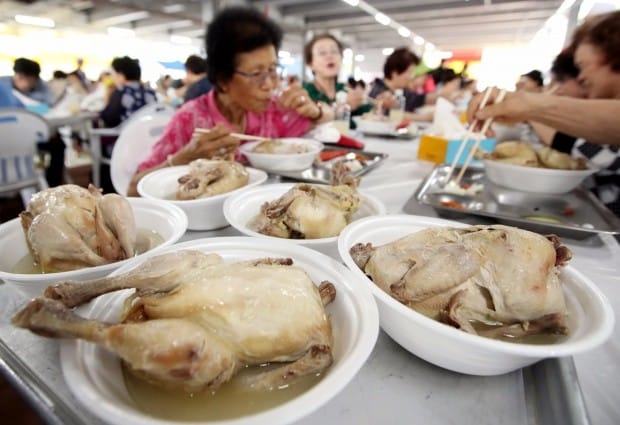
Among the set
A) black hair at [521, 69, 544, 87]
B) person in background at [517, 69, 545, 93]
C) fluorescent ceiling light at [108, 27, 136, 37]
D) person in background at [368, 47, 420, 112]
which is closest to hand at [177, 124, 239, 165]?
person in background at [368, 47, 420, 112]

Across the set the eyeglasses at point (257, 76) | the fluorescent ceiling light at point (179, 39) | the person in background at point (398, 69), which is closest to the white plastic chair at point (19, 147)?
the eyeglasses at point (257, 76)

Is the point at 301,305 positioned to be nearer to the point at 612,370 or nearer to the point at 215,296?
the point at 215,296

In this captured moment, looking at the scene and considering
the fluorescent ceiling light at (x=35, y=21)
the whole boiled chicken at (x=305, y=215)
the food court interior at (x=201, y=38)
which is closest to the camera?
the whole boiled chicken at (x=305, y=215)

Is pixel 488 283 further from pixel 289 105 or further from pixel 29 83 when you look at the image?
pixel 29 83

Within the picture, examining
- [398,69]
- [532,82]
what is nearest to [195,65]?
[398,69]

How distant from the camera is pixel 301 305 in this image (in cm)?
59

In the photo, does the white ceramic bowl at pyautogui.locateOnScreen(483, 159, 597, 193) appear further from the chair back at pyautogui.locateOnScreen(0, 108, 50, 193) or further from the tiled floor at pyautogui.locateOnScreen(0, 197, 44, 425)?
the chair back at pyautogui.locateOnScreen(0, 108, 50, 193)

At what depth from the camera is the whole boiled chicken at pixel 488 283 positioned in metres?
0.63

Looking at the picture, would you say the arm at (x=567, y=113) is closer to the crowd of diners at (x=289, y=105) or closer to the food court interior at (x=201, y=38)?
the crowd of diners at (x=289, y=105)

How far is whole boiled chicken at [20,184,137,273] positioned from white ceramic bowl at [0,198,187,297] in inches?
2.9

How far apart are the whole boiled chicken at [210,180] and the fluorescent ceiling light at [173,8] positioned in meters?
13.2

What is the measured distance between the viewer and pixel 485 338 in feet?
1.74

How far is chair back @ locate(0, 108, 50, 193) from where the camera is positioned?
3.04 meters

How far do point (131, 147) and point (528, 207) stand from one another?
2.39 meters
